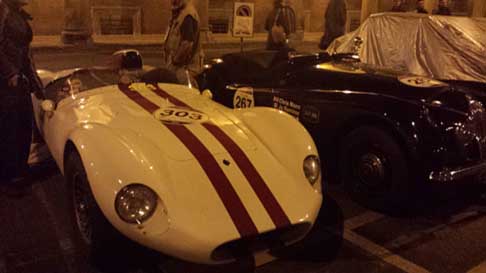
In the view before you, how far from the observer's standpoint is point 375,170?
4398 millimetres

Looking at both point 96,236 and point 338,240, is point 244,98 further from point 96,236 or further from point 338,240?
point 96,236

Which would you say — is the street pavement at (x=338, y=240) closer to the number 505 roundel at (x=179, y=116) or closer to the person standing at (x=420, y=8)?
the number 505 roundel at (x=179, y=116)

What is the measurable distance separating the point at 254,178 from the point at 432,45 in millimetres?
4787

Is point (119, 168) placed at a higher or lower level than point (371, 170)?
higher

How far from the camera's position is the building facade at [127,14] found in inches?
599

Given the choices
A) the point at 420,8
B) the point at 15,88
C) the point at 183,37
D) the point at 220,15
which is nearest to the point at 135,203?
the point at 15,88

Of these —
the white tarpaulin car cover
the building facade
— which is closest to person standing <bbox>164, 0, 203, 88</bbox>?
the white tarpaulin car cover

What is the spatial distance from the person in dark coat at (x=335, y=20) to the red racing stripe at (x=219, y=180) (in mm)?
8810

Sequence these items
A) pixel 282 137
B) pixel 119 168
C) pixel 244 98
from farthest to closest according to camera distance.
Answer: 1. pixel 244 98
2. pixel 282 137
3. pixel 119 168

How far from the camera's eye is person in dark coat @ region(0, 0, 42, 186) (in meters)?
4.57

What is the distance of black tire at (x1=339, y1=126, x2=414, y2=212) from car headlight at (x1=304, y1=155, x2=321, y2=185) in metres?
0.92

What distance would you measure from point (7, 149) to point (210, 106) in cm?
197

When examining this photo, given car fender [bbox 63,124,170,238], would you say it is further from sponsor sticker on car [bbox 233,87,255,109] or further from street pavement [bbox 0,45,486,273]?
sponsor sticker on car [bbox 233,87,255,109]

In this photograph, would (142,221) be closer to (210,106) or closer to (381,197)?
(210,106)
